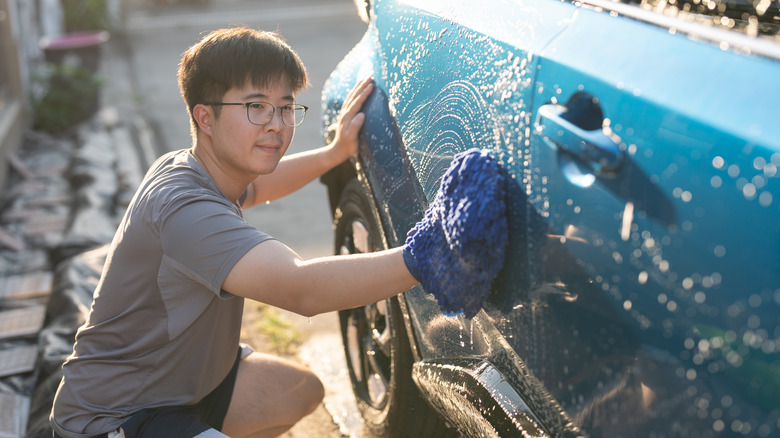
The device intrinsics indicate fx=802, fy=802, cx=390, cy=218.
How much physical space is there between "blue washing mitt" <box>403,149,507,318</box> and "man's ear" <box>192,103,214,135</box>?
63cm

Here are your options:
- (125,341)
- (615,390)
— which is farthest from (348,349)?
(615,390)

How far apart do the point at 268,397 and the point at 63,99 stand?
4909 millimetres

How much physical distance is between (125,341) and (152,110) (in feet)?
18.6

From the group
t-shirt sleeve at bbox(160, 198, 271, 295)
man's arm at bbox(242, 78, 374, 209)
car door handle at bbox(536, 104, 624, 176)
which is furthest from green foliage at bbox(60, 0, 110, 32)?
car door handle at bbox(536, 104, 624, 176)

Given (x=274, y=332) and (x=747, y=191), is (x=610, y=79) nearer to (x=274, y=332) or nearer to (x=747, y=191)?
(x=747, y=191)

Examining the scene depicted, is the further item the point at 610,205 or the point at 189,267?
the point at 189,267

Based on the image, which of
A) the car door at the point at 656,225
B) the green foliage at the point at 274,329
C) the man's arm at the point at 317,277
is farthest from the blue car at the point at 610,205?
the green foliage at the point at 274,329

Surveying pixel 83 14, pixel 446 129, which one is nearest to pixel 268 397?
pixel 446 129

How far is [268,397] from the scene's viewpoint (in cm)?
230

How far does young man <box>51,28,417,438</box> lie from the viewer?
1732mm

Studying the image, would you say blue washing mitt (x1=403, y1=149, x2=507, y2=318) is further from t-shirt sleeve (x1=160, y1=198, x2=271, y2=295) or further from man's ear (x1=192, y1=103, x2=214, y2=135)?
man's ear (x1=192, y1=103, x2=214, y2=135)

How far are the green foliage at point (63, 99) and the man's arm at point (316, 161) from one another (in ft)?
14.7

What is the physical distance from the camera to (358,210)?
2.48 meters

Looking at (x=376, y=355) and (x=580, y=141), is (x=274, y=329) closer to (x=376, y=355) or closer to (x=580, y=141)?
(x=376, y=355)
